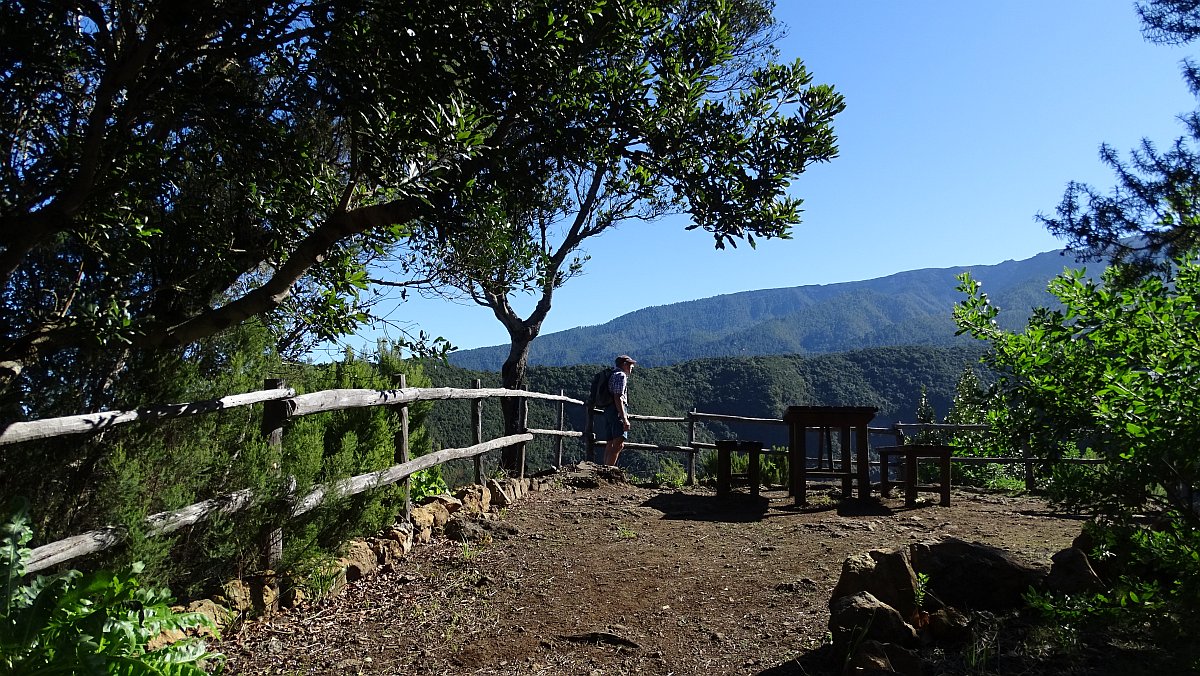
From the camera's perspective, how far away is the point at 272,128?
407 cm

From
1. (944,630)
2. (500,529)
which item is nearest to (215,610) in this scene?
(500,529)

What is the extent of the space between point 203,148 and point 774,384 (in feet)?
301

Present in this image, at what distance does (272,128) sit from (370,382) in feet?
10.7

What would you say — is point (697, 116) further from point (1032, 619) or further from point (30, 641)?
point (30, 641)

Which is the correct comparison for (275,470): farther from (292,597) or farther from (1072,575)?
(1072,575)

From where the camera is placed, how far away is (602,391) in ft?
38.7

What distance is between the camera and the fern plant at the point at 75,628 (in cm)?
221

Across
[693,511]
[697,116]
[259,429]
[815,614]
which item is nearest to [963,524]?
[693,511]

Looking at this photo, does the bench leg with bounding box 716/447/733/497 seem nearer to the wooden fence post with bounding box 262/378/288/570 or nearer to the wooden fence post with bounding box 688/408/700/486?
the wooden fence post with bounding box 688/408/700/486

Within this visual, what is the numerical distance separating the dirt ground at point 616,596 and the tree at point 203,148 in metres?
1.90

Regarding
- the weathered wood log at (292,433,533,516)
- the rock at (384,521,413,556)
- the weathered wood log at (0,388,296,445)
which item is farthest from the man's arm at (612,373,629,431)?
the weathered wood log at (0,388,296,445)

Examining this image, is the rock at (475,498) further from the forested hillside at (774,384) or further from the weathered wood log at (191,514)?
the forested hillside at (774,384)

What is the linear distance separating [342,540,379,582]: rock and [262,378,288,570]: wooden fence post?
0.69 metres

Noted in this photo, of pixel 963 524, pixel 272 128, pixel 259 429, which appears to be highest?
pixel 272 128
